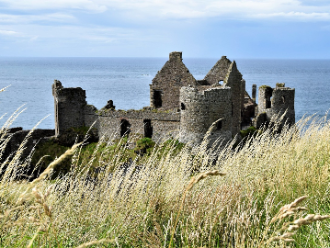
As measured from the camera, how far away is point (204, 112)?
699 inches

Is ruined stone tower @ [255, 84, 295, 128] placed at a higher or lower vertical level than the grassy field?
lower

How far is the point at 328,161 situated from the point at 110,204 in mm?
3181

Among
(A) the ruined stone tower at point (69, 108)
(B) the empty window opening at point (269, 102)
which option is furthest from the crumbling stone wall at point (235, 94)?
(A) the ruined stone tower at point (69, 108)

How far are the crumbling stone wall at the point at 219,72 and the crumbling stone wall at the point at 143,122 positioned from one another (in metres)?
Result: 5.02

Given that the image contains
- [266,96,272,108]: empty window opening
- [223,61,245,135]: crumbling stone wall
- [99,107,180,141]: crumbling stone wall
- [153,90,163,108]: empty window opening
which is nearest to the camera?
[99,107,180,141]: crumbling stone wall

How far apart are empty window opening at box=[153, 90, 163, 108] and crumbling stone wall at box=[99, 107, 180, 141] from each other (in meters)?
1.47

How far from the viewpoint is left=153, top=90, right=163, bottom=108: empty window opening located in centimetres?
2470

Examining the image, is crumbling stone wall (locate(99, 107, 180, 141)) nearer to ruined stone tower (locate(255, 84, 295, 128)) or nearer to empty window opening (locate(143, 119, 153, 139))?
empty window opening (locate(143, 119, 153, 139))

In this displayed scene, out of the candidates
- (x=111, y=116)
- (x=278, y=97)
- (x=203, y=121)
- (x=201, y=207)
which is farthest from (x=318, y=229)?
(x=278, y=97)

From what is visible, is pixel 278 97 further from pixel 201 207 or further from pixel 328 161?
pixel 201 207

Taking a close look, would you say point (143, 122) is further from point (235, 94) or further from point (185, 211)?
point (185, 211)

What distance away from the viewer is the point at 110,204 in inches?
171

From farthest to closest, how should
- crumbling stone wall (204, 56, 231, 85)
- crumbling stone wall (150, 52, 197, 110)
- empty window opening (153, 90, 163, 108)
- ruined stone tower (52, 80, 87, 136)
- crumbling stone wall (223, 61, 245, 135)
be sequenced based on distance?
crumbling stone wall (204, 56, 231, 85) < empty window opening (153, 90, 163, 108) < ruined stone tower (52, 80, 87, 136) < crumbling stone wall (150, 52, 197, 110) < crumbling stone wall (223, 61, 245, 135)

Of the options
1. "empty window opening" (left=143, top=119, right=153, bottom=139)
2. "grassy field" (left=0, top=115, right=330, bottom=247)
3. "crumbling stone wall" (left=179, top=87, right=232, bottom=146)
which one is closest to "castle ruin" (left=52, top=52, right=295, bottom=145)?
"empty window opening" (left=143, top=119, right=153, bottom=139)
